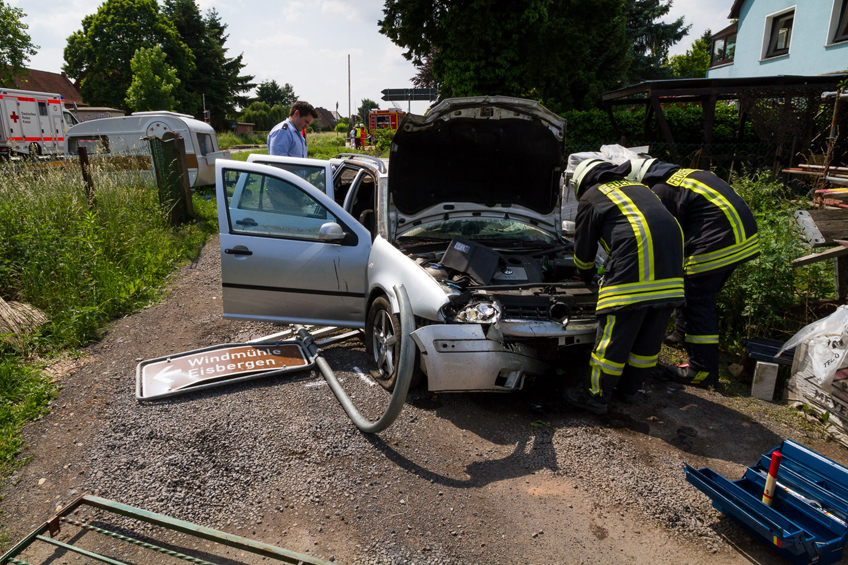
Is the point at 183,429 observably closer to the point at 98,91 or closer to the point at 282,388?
the point at 282,388

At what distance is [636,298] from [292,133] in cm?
506

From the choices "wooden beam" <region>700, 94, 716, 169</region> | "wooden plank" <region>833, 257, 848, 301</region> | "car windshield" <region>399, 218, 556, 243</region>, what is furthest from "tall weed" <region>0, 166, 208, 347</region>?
"wooden beam" <region>700, 94, 716, 169</region>

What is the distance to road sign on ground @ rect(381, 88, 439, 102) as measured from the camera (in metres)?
30.0

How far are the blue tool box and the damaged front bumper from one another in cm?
114

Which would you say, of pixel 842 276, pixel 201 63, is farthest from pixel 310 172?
pixel 201 63

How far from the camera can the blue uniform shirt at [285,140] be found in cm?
660

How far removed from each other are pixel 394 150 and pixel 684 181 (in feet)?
8.14

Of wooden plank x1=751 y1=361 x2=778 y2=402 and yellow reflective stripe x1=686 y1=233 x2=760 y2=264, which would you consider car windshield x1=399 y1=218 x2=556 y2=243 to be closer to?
yellow reflective stripe x1=686 y1=233 x2=760 y2=264

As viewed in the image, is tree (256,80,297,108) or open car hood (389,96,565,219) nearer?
open car hood (389,96,565,219)

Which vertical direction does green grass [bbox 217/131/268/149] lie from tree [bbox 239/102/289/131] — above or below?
below

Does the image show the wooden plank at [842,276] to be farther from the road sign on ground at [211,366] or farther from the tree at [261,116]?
the tree at [261,116]

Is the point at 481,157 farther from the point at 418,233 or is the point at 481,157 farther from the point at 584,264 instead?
the point at 584,264

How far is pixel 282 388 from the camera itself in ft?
13.3

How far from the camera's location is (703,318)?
4023 millimetres
